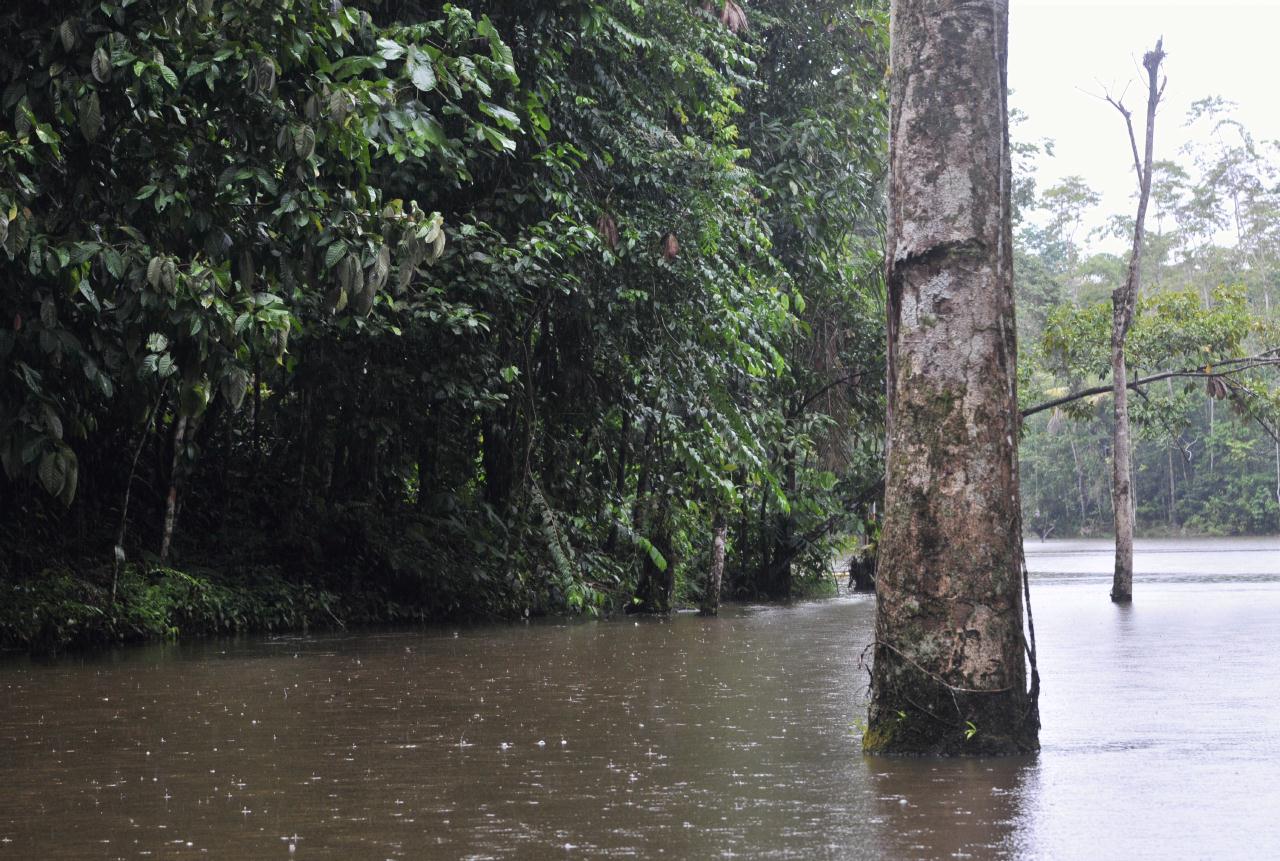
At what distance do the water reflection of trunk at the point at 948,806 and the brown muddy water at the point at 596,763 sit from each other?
13 millimetres

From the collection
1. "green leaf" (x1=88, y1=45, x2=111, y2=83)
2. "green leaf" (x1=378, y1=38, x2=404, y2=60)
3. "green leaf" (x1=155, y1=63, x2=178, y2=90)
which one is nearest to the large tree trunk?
"green leaf" (x1=378, y1=38, x2=404, y2=60)

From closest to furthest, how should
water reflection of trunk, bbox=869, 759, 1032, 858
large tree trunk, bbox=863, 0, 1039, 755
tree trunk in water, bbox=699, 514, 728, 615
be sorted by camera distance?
water reflection of trunk, bbox=869, 759, 1032, 858 < large tree trunk, bbox=863, 0, 1039, 755 < tree trunk in water, bbox=699, 514, 728, 615

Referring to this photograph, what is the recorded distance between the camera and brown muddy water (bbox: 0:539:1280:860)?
338cm

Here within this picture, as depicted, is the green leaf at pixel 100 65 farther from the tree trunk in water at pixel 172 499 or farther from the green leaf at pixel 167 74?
the tree trunk in water at pixel 172 499

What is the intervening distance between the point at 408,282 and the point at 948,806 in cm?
462

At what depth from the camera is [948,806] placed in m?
3.73

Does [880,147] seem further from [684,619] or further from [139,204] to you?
[139,204]

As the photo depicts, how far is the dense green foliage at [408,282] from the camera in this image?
692 cm

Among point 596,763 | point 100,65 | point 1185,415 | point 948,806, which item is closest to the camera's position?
point 948,806

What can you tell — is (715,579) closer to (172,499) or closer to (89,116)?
(172,499)

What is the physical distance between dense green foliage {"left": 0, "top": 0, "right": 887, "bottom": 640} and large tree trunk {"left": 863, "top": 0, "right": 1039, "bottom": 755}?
10.1 feet

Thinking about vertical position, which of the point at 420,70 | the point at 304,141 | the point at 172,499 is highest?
the point at 420,70

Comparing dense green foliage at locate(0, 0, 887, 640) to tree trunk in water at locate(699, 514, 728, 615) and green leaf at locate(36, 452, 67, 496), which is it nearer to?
green leaf at locate(36, 452, 67, 496)

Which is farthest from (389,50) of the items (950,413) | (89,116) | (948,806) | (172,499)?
(172,499)
